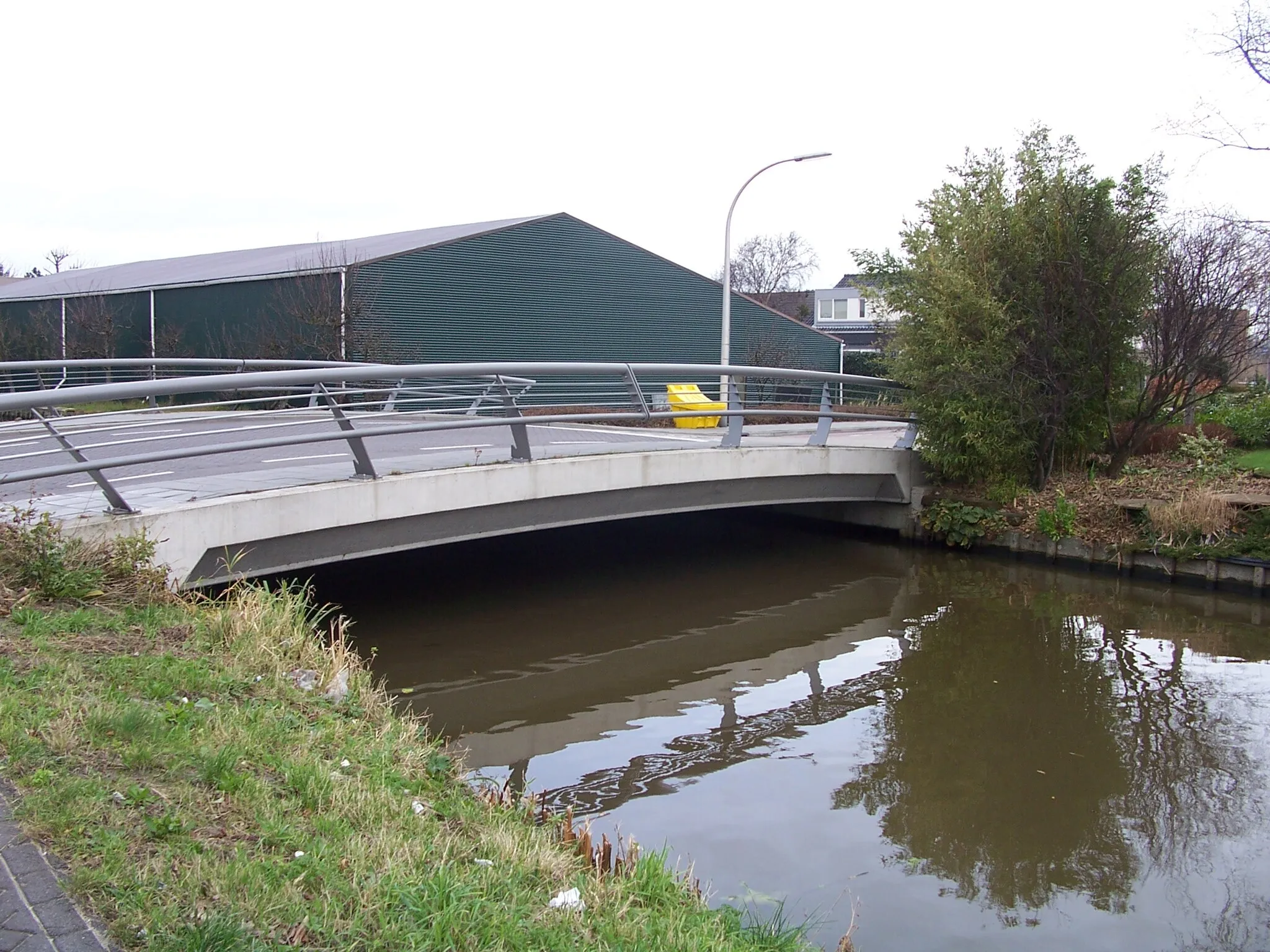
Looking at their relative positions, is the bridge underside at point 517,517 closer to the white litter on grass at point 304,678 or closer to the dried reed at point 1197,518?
the white litter on grass at point 304,678

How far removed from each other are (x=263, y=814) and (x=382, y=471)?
5.85 meters

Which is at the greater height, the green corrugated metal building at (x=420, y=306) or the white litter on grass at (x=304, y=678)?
the green corrugated metal building at (x=420, y=306)

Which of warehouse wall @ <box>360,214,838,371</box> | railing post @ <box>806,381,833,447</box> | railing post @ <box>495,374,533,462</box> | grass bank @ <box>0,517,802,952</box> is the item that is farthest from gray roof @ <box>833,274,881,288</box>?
warehouse wall @ <box>360,214,838,371</box>

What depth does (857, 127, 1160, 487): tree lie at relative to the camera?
1410cm

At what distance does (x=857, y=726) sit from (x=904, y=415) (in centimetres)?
842

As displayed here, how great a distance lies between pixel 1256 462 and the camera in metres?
15.8

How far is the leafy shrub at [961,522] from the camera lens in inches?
571

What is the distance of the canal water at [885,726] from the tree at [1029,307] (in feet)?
6.44

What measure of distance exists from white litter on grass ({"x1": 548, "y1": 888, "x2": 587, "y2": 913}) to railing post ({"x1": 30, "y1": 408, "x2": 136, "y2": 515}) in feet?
15.5

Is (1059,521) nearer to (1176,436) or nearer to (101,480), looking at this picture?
(1176,436)

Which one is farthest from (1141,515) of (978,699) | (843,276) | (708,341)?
(843,276)

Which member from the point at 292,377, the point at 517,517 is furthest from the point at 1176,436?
the point at 292,377

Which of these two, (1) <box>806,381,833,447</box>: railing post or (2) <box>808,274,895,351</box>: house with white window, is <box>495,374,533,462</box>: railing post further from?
(2) <box>808,274,895,351</box>: house with white window

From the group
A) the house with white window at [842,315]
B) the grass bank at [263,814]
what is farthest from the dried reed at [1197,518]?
the house with white window at [842,315]
